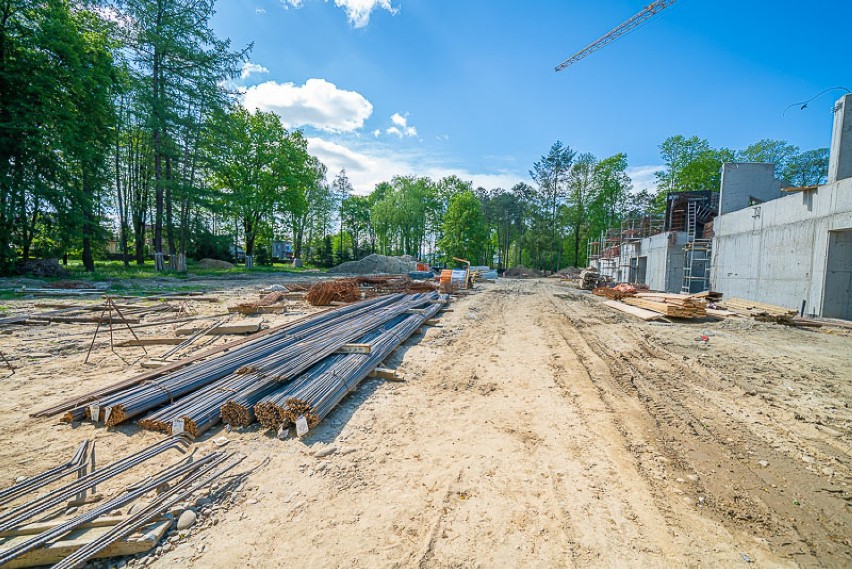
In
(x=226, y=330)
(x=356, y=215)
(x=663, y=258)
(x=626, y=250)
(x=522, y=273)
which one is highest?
(x=356, y=215)

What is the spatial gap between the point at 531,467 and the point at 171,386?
4087mm

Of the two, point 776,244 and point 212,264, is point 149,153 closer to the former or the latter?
point 212,264

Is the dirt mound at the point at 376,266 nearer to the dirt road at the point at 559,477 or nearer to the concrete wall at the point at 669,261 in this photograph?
the concrete wall at the point at 669,261

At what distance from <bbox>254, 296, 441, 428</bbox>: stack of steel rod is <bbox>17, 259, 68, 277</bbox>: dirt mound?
21061mm

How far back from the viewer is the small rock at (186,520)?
232cm

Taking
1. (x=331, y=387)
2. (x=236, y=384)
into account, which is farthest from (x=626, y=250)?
(x=236, y=384)

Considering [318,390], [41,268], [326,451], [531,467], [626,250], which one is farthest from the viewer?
[626,250]

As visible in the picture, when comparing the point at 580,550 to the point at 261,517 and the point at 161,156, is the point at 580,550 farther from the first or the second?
the point at 161,156

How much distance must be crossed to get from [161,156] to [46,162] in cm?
605

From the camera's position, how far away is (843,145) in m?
11.7

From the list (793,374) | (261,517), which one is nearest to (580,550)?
(261,517)

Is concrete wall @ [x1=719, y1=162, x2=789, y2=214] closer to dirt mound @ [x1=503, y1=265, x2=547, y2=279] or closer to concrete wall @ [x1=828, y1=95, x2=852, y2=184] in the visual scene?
concrete wall @ [x1=828, y1=95, x2=852, y2=184]

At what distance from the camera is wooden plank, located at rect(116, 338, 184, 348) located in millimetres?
6605

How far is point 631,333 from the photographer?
946 centimetres
